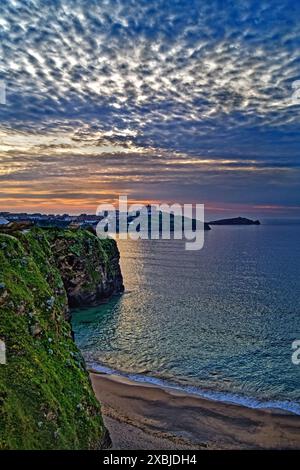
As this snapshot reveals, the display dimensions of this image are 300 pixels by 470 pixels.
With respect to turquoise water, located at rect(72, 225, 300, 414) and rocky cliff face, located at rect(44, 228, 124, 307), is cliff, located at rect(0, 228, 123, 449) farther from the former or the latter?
rocky cliff face, located at rect(44, 228, 124, 307)

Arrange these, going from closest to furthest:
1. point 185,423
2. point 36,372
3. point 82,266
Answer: point 36,372
point 185,423
point 82,266

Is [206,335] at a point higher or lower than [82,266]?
lower
